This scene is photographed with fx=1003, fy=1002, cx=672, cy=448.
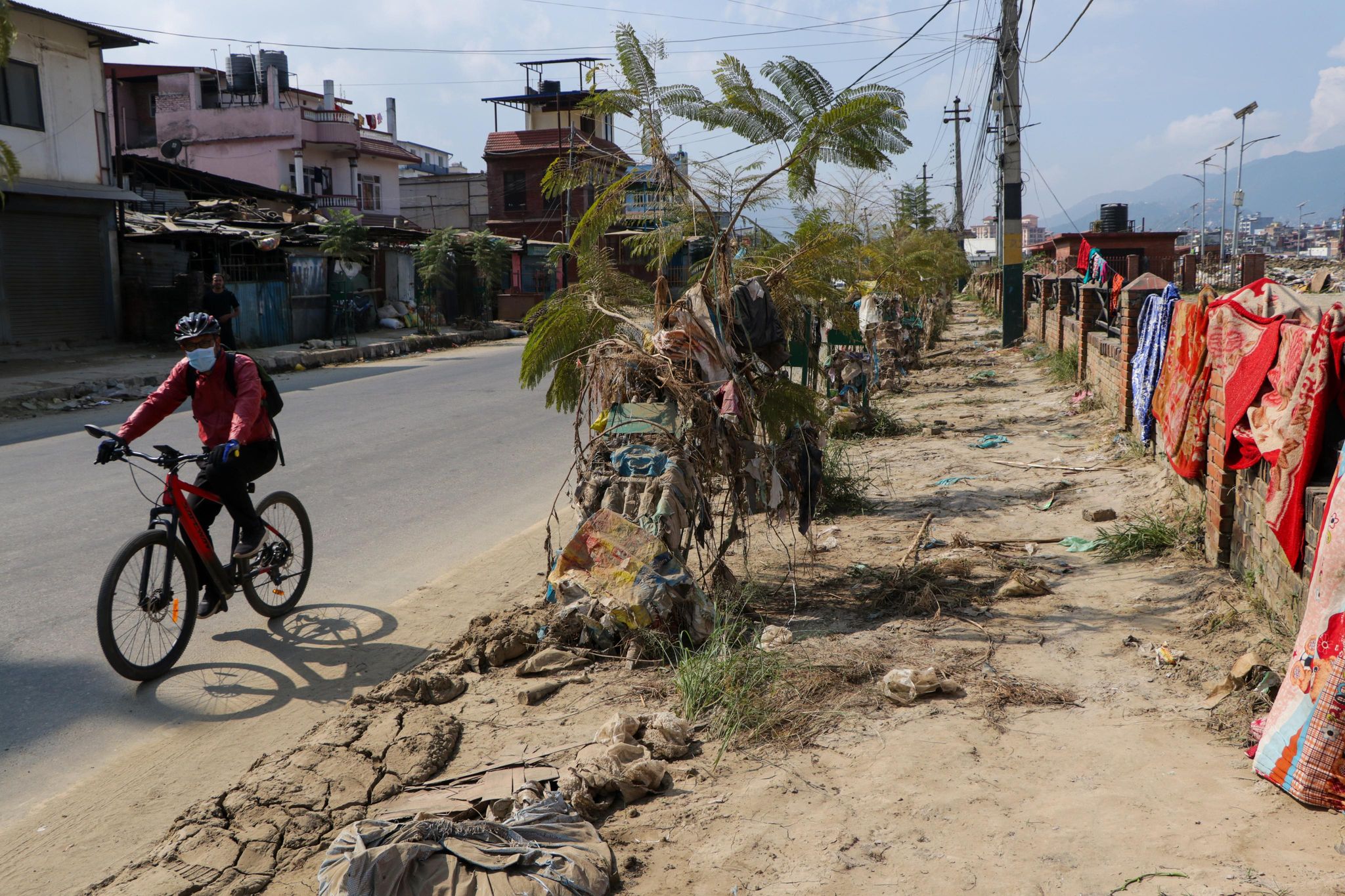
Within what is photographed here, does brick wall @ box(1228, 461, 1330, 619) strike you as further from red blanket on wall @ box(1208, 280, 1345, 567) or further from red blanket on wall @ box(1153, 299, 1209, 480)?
red blanket on wall @ box(1153, 299, 1209, 480)

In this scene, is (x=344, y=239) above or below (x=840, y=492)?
above

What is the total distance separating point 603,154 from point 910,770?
4.29m

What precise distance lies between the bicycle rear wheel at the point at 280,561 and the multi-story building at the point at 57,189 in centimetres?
1662

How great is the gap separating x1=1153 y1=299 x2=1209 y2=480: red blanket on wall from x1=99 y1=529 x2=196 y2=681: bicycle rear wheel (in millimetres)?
6030

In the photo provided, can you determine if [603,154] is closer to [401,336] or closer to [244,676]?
[244,676]

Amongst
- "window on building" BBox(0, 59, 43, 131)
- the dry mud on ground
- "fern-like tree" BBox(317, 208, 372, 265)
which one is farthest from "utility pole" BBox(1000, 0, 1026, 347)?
"window on building" BBox(0, 59, 43, 131)

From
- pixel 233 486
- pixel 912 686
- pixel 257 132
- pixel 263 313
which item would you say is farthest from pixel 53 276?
pixel 257 132

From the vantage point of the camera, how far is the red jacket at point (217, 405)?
5355 mm

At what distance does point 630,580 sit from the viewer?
4.94 meters

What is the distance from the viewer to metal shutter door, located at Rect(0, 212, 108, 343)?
20.0 metres

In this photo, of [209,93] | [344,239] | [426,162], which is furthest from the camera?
[426,162]

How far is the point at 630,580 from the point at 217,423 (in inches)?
102

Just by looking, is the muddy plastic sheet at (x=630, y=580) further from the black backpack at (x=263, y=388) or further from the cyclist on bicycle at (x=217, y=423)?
the cyclist on bicycle at (x=217, y=423)

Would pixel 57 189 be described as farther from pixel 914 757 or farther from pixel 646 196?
pixel 914 757
